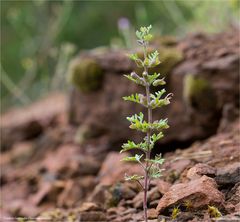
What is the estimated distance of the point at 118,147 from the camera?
16.6 feet

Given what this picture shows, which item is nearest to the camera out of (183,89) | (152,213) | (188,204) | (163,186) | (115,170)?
(188,204)

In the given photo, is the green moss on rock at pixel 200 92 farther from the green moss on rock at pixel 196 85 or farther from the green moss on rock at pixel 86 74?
the green moss on rock at pixel 86 74

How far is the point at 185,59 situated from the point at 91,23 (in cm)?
474

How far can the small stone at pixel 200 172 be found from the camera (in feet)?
7.85

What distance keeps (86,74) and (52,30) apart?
3.81m

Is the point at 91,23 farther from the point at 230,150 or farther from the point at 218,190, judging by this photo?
the point at 218,190

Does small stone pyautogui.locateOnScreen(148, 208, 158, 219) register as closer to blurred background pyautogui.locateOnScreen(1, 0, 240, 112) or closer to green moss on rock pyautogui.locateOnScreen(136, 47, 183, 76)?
green moss on rock pyautogui.locateOnScreen(136, 47, 183, 76)

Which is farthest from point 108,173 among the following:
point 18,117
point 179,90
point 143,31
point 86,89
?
point 18,117

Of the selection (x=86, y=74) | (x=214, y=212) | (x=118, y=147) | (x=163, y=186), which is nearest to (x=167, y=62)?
(x=86, y=74)

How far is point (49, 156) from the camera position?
5.38m

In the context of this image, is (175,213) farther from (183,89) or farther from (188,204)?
(183,89)

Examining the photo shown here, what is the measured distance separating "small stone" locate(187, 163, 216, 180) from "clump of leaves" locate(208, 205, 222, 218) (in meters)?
0.32

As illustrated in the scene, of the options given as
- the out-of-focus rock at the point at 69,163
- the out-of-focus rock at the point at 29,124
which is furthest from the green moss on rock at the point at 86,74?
the out-of-focus rock at the point at 29,124

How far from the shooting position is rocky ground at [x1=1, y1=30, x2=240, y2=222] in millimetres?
2320
